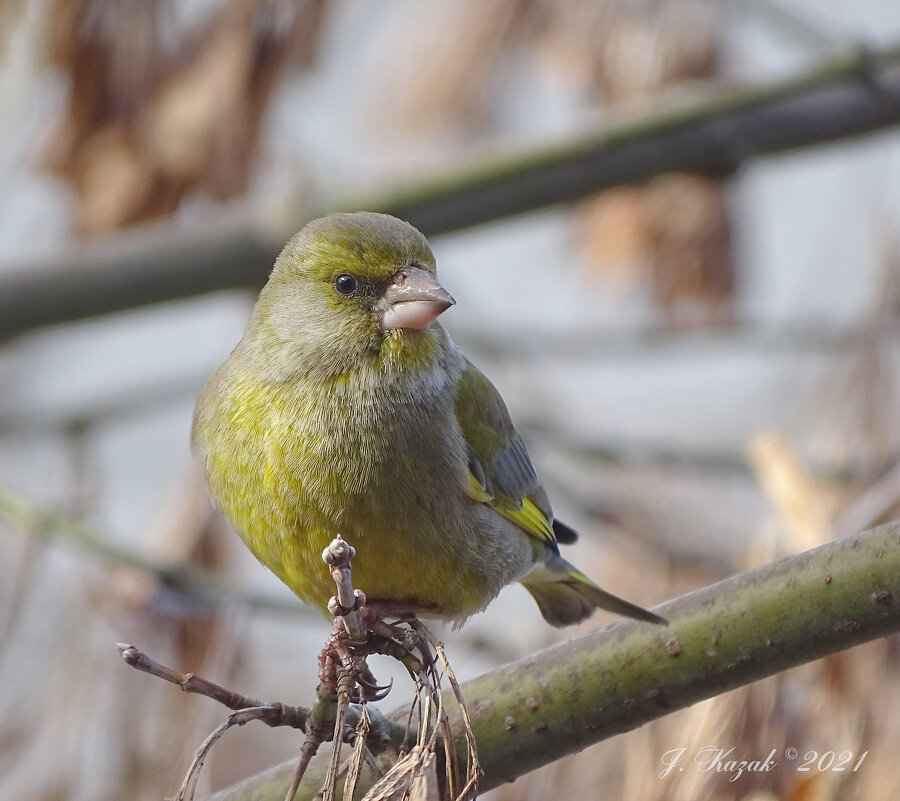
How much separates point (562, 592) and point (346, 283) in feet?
4.29

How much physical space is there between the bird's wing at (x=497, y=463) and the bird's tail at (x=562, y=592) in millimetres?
78

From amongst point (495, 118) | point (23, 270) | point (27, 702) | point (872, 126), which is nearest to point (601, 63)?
point (495, 118)

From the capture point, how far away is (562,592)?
3957mm

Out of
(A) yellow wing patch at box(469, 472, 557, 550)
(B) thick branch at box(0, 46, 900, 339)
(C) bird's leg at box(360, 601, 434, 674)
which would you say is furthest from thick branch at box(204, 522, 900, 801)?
(B) thick branch at box(0, 46, 900, 339)

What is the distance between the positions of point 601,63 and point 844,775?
155 inches

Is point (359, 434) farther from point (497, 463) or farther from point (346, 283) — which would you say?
point (497, 463)

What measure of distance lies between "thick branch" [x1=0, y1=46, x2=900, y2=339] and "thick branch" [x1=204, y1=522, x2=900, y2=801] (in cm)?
241

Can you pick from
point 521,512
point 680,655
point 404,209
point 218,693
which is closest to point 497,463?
point 521,512

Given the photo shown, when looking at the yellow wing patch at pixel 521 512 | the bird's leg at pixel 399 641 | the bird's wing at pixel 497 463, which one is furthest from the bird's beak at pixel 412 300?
the bird's leg at pixel 399 641

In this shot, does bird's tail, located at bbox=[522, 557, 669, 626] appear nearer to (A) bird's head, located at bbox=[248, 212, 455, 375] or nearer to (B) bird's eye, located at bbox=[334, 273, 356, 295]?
(A) bird's head, located at bbox=[248, 212, 455, 375]

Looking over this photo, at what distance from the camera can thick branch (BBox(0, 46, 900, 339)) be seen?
4793 millimetres

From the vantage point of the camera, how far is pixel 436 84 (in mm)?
6219

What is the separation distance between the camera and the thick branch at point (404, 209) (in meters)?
4.79

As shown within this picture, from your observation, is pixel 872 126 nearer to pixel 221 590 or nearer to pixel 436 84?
pixel 436 84
